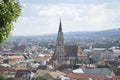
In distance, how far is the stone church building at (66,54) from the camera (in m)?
80.2

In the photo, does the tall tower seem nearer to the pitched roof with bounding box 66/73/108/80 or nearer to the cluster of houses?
the cluster of houses

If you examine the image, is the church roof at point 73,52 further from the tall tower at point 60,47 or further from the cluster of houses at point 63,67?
the tall tower at point 60,47

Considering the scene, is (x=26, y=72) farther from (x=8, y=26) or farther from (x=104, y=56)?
(x=104, y=56)

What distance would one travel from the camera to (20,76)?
55125 millimetres

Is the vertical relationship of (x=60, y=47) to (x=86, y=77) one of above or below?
above

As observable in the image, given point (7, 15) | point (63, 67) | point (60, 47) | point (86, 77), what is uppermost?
point (7, 15)

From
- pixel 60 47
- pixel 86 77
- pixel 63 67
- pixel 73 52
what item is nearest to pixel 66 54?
pixel 73 52

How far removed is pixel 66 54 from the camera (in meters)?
83.4

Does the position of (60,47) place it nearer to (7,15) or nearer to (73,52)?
(73,52)

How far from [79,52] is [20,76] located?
98.8ft

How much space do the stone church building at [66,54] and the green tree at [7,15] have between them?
240 ft

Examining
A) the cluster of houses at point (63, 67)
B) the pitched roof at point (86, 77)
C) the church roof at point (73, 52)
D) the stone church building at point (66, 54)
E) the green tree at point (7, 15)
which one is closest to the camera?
the green tree at point (7, 15)

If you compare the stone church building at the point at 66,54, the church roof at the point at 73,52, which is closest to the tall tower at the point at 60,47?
the stone church building at the point at 66,54

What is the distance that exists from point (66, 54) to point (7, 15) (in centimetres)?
7752
